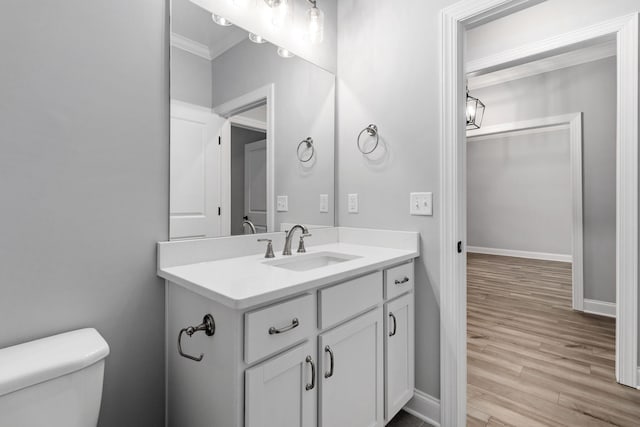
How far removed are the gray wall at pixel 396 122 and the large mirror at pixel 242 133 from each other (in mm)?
156

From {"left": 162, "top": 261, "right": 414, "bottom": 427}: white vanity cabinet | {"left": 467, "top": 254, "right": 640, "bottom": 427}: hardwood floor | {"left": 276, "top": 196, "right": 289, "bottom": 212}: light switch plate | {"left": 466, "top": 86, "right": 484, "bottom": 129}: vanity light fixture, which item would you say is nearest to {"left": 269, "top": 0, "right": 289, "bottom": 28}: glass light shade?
{"left": 276, "top": 196, "right": 289, "bottom": 212}: light switch plate

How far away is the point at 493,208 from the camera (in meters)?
6.28

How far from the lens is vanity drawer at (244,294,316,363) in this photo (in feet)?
2.94

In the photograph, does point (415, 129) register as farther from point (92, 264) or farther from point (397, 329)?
point (92, 264)

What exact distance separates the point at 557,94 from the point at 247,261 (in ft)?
13.5

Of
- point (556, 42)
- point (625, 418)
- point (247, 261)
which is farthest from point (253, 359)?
point (556, 42)

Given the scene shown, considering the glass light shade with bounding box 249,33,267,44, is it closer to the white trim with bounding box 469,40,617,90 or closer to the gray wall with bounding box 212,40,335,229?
the gray wall with bounding box 212,40,335,229

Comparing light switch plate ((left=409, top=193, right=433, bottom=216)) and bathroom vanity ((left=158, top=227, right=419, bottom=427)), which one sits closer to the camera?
bathroom vanity ((left=158, top=227, right=419, bottom=427))

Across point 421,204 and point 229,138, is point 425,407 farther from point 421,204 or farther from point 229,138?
point 229,138

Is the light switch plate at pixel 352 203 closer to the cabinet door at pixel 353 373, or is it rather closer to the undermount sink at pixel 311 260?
the undermount sink at pixel 311 260

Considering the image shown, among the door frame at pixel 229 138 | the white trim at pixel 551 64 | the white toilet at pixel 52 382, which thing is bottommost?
the white toilet at pixel 52 382

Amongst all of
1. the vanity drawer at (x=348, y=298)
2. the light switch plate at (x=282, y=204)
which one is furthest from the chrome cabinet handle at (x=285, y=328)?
the light switch plate at (x=282, y=204)

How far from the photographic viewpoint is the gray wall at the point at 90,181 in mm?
953

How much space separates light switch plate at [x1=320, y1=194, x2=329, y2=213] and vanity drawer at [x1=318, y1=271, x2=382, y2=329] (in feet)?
2.29
